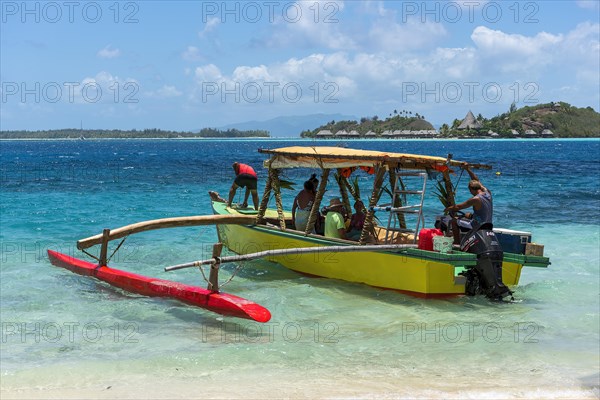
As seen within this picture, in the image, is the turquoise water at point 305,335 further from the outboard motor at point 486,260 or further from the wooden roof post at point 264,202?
the wooden roof post at point 264,202

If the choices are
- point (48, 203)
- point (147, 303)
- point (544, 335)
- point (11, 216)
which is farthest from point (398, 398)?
point (48, 203)

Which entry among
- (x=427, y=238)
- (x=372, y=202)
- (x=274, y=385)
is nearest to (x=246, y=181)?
(x=372, y=202)

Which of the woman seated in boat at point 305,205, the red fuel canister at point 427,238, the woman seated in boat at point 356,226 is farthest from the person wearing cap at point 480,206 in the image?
the woman seated in boat at point 305,205

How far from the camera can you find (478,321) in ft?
33.9

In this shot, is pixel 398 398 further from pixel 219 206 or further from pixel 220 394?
pixel 219 206

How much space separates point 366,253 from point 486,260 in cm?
209

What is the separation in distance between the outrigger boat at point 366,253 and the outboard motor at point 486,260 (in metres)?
0.02

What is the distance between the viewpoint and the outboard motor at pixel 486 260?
1073cm

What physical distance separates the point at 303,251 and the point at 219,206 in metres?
6.04

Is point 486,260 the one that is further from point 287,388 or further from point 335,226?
point 287,388

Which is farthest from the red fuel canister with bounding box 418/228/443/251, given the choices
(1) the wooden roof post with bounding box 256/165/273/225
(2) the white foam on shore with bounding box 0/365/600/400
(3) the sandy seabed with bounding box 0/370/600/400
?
(1) the wooden roof post with bounding box 256/165/273/225

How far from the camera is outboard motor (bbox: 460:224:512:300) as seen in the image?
10.7 metres

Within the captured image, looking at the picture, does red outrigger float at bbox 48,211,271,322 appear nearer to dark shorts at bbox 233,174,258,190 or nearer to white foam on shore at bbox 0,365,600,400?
white foam on shore at bbox 0,365,600,400

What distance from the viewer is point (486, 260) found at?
423 inches
